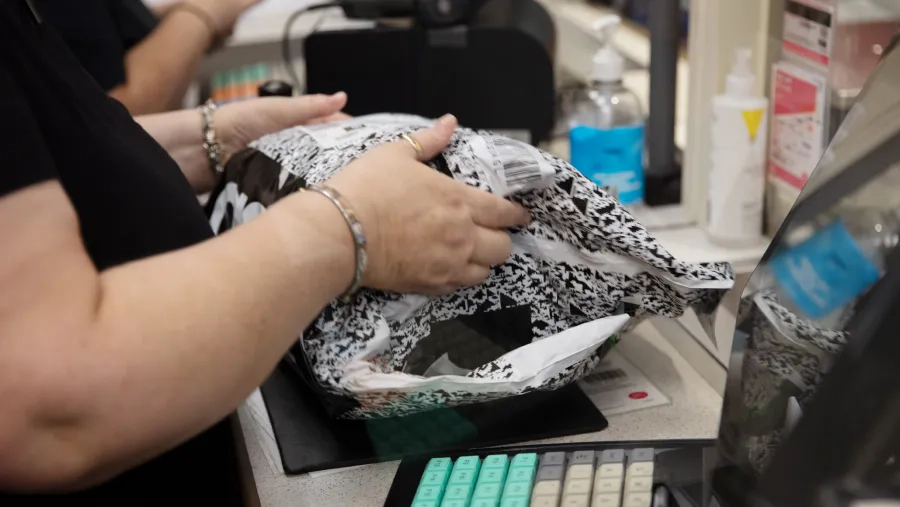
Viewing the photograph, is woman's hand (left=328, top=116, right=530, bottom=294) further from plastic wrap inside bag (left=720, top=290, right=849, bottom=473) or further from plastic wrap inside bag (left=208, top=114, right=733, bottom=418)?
plastic wrap inside bag (left=720, top=290, right=849, bottom=473)

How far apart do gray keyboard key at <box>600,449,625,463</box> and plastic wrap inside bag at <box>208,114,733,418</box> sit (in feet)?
0.29

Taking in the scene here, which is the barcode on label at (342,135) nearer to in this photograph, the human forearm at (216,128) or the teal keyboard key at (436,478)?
the human forearm at (216,128)

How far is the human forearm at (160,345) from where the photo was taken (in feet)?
1.67

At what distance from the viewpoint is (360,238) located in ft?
2.22

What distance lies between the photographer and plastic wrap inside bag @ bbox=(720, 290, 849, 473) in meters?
0.53

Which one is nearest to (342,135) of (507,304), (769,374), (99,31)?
(507,304)

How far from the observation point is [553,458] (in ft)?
2.22

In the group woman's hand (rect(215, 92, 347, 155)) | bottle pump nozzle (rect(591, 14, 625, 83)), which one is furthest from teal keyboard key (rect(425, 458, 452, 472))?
bottle pump nozzle (rect(591, 14, 625, 83))

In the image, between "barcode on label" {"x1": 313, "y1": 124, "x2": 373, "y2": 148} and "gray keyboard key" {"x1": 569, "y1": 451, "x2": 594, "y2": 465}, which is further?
"barcode on label" {"x1": 313, "y1": 124, "x2": 373, "y2": 148}

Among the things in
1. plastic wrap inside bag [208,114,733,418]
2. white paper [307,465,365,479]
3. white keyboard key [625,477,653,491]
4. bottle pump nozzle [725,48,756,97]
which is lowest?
white paper [307,465,365,479]

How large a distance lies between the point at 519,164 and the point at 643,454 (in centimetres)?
25

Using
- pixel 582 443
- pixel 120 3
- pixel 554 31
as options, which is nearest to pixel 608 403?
pixel 582 443

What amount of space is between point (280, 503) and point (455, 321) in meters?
0.21

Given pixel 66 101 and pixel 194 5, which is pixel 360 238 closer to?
pixel 66 101
